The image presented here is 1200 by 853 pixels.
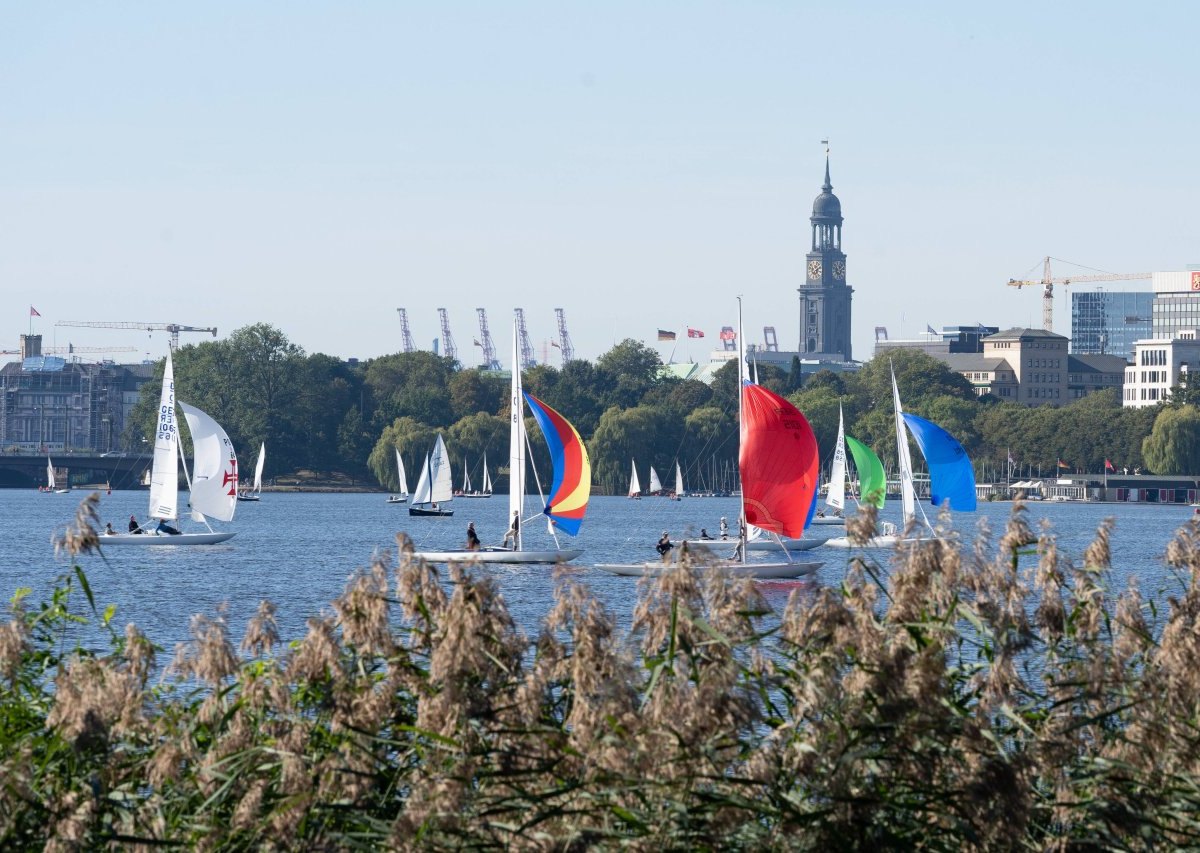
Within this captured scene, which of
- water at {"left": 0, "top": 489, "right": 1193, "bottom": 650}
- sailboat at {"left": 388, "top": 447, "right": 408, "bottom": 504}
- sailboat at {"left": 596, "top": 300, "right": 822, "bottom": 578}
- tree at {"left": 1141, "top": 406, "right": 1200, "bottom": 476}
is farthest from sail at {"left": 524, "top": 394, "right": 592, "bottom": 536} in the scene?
tree at {"left": 1141, "top": 406, "right": 1200, "bottom": 476}

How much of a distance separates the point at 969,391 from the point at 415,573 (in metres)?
186

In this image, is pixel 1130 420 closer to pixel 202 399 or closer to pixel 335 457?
pixel 335 457

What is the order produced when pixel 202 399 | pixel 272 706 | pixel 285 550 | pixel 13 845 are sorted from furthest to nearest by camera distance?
pixel 202 399, pixel 285 550, pixel 272 706, pixel 13 845

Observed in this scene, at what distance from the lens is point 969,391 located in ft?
628

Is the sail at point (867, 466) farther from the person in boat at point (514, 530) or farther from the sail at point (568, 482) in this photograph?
the person in boat at point (514, 530)

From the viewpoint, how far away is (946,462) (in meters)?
56.6

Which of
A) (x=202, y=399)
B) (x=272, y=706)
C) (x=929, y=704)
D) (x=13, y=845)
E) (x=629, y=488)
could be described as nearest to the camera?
(x=929, y=704)

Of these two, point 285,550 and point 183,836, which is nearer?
point 183,836

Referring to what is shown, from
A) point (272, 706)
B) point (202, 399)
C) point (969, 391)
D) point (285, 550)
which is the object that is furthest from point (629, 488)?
point (272, 706)

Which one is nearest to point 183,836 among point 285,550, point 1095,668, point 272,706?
point 272,706

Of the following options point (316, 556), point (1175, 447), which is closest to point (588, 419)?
point (1175, 447)

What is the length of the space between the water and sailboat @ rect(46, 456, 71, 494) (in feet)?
65.3

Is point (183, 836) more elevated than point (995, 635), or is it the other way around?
point (995, 635)

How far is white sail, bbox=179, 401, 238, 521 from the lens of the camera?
218ft
